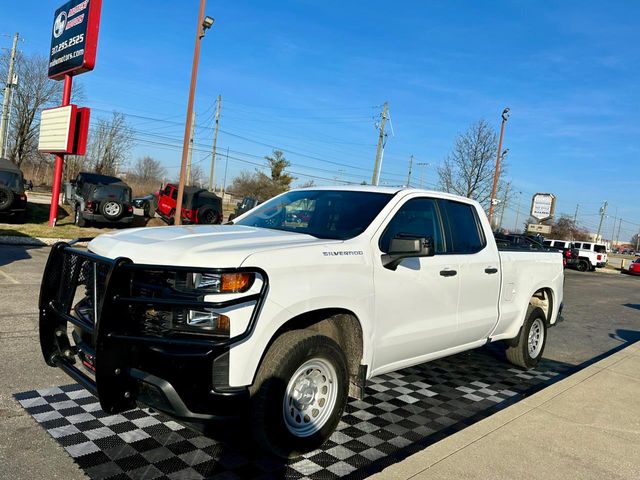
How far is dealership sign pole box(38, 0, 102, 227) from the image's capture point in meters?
17.0

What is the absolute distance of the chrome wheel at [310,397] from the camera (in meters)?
3.36

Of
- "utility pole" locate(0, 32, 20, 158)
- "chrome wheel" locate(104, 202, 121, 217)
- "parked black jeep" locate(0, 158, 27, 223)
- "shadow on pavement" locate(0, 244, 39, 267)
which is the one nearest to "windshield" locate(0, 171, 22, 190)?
"parked black jeep" locate(0, 158, 27, 223)

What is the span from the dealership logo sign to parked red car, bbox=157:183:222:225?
7431 mm

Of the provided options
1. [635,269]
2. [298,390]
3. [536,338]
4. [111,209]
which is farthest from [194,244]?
Result: [635,269]

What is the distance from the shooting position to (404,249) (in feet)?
12.2

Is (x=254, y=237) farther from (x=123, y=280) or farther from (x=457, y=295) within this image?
(x=457, y=295)

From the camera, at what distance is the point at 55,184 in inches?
733

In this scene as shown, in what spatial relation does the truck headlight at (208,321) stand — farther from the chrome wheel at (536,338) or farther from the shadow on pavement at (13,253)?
the shadow on pavement at (13,253)

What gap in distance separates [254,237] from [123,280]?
966mm

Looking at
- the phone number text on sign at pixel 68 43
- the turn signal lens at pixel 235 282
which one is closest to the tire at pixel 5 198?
the phone number text on sign at pixel 68 43

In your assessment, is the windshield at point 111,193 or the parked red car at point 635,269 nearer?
the windshield at point 111,193

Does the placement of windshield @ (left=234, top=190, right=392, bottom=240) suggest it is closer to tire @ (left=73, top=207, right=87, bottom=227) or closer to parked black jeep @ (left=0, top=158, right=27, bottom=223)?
parked black jeep @ (left=0, top=158, right=27, bottom=223)

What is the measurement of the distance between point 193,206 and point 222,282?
19918 mm

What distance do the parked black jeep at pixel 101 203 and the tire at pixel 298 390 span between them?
57.5 ft
